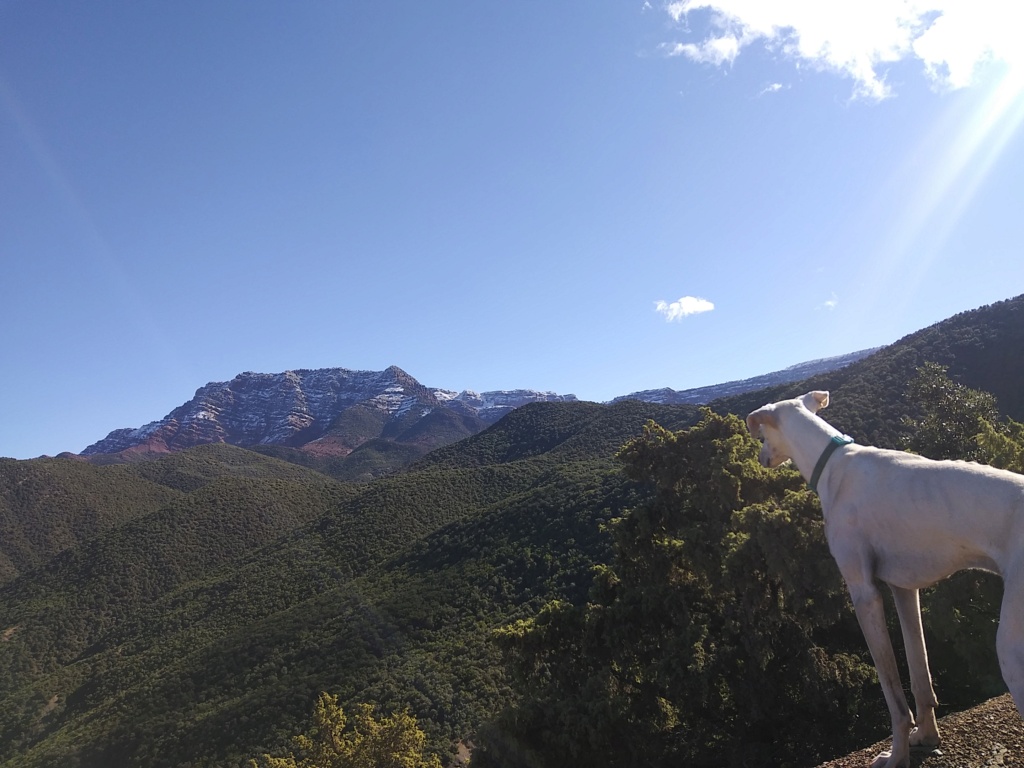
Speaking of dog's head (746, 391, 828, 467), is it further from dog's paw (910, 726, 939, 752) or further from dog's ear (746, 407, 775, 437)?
dog's paw (910, 726, 939, 752)

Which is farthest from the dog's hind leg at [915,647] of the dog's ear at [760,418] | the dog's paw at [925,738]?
the dog's ear at [760,418]

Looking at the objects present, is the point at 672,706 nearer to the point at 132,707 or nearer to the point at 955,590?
the point at 955,590

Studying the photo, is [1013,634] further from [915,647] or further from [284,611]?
[284,611]

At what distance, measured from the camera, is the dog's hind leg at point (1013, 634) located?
2562 mm

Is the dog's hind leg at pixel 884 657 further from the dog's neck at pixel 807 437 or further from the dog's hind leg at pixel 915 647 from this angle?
the dog's neck at pixel 807 437

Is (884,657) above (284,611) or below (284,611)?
above

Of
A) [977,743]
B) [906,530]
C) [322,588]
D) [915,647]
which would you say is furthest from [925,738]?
[322,588]

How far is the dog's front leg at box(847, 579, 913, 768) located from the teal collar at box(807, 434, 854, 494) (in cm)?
72

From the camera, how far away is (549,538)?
44.2 metres

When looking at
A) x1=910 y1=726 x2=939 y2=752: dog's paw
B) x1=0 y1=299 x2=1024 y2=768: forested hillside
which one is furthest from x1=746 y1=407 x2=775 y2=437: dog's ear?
x1=0 y1=299 x2=1024 y2=768: forested hillside

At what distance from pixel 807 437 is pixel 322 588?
54943mm

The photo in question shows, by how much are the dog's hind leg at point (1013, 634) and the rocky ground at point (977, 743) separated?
1963 mm

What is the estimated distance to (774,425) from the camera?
14.8ft

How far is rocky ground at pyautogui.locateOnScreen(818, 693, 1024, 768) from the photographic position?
397 cm
